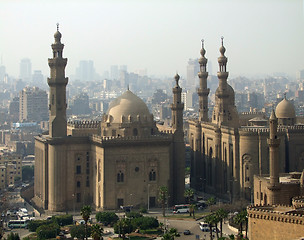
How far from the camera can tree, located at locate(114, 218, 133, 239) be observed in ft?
188

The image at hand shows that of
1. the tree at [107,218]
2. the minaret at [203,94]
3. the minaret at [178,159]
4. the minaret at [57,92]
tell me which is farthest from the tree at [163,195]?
the minaret at [203,94]

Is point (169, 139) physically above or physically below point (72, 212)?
above

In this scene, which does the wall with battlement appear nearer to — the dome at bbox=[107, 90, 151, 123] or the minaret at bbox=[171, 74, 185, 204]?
the minaret at bbox=[171, 74, 185, 204]

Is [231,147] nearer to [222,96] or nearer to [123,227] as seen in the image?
[222,96]

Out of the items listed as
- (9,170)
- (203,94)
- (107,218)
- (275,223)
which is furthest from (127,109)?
(9,170)

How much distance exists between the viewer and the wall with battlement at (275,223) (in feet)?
149

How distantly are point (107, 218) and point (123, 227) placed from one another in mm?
7513

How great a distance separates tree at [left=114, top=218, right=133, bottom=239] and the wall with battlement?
38.9ft

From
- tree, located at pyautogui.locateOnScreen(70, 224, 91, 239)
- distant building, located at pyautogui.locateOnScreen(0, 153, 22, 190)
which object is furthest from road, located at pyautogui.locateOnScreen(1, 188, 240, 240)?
distant building, located at pyautogui.locateOnScreen(0, 153, 22, 190)

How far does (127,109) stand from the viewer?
72.0 m

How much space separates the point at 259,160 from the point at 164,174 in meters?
8.59

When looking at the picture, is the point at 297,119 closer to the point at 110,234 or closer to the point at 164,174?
the point at 164,174

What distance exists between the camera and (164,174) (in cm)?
7112

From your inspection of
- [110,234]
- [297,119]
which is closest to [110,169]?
[110,234]
